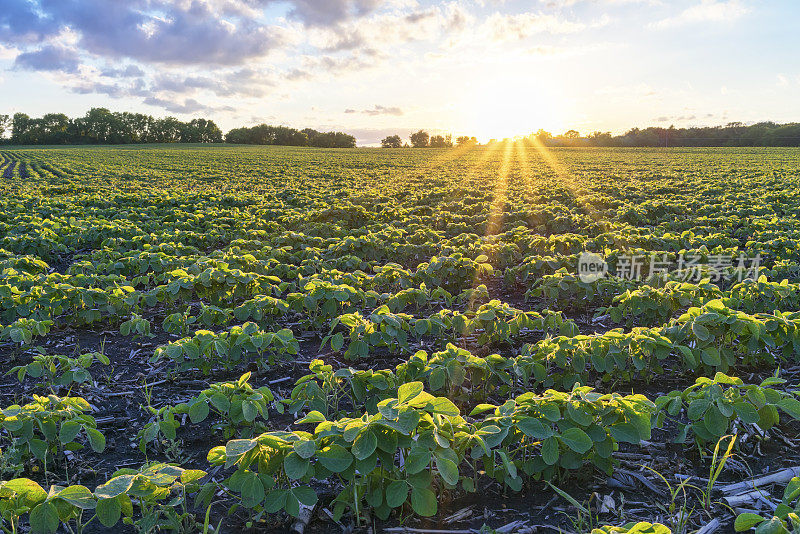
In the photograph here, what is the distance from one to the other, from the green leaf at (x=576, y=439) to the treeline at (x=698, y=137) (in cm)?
8713

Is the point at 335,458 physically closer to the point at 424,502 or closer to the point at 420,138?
the point at 424,502

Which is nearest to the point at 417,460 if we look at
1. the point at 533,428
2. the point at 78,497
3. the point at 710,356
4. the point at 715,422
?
the point at 533,428

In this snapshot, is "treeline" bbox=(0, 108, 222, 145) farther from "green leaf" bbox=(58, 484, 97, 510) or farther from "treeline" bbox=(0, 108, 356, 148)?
"green leaf" bbox=(58, 484, 97, 510)

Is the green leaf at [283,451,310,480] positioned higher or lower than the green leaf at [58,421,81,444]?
higher

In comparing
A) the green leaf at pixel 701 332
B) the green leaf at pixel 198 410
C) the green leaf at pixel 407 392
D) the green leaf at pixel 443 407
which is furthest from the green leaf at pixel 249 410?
the green leaf at pixel 701 332

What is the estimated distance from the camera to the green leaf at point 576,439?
7.49 ft

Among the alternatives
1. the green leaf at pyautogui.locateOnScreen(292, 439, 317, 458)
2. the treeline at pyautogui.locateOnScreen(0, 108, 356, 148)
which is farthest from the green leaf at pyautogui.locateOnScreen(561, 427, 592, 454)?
the treeline at pyautogui.locateOnScreen(0, 108, 356, 148)

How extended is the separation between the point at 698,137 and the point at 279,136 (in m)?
77.4

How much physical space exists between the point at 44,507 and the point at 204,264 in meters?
3.90

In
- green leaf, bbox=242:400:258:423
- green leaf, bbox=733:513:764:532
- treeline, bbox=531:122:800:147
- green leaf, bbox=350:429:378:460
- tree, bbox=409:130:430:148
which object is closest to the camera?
green leaf, bbox=733:513:764:532

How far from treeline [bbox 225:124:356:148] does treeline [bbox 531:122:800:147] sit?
41.5 metres

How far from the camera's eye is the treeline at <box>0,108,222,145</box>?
9306 centimetres

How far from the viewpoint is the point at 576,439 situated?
2.32m

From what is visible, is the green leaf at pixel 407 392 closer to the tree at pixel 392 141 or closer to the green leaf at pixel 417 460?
the green leaf at pixel 417 460
